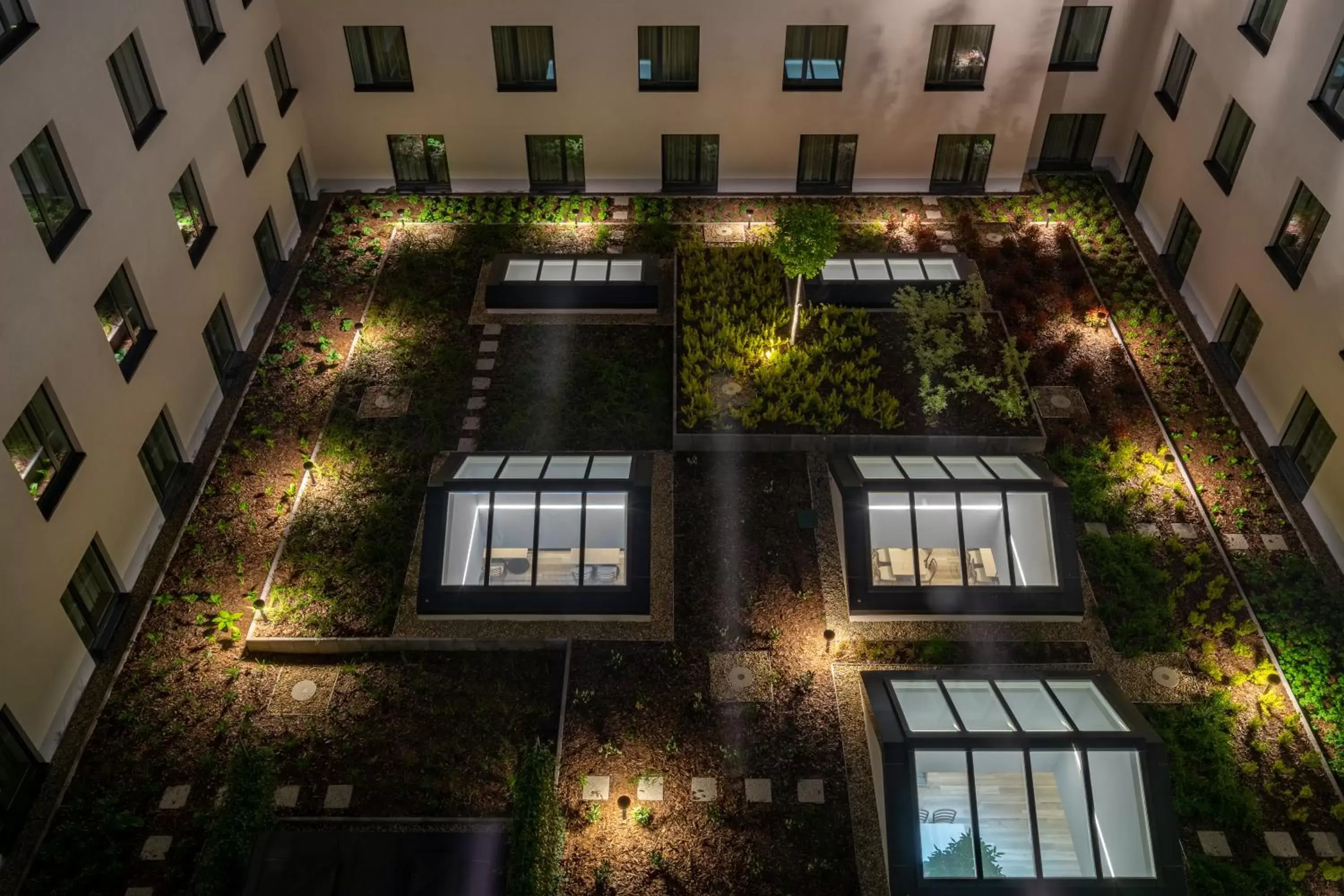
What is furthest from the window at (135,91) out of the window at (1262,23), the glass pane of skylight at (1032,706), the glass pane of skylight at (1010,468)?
the window at (1262,23)

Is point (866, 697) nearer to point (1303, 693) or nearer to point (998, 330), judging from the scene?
point (1303, 693)

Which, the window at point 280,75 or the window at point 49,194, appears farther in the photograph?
the window at point 280,75

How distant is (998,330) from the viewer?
24344mm

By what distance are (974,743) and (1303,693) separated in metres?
6.71

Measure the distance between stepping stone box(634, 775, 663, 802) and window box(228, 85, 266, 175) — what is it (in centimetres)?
1674

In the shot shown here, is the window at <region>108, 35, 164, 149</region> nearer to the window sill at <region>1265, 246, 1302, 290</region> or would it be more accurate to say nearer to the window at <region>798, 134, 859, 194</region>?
the window at <region>798, 134, 859, 194</region>

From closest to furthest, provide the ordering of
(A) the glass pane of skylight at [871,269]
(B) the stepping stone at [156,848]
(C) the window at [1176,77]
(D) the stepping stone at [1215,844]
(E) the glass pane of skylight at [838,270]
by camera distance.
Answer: (B) the stepping stone at [156,848] → (D) the stepping stone at [1215,844] → (E) the glass pane of skylight at [838,270] → (A) the glass pane of skylight at [871,269] → (C) the window at [1176,77]

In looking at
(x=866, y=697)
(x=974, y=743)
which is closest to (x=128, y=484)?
(x=866, y=697)

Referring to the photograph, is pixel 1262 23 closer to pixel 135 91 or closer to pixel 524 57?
pixel 524 57

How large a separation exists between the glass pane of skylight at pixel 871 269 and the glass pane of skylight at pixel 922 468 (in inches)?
215

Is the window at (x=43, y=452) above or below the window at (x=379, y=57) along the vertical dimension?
below

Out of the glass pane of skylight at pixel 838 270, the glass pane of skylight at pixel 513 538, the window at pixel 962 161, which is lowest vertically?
the glass pane of skylight at pixel 513 538

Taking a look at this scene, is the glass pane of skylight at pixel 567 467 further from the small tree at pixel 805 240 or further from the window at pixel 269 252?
the window at pixel 269 252

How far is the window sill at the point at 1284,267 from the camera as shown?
831 inches
